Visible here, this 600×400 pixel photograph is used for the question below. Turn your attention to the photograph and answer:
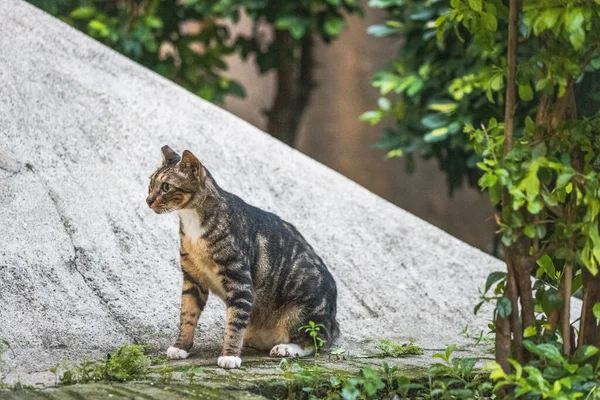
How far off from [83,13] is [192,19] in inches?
46.4

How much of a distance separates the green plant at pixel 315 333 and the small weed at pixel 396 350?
28 cm

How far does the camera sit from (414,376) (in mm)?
3047

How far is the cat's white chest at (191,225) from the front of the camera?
3246 mm

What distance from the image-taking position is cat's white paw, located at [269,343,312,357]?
336cm

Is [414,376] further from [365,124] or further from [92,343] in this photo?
[365,124]

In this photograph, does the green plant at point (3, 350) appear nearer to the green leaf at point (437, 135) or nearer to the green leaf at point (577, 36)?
the green leaf at point (577, 36)

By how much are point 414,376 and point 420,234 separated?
1.71 meters

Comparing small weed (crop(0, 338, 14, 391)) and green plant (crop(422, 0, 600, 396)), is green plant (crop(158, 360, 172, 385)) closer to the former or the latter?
small weed (crop(0, 338, 14, 391))

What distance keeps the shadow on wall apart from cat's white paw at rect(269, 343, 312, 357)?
211 inches

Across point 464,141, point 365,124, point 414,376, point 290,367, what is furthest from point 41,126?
point 365,124

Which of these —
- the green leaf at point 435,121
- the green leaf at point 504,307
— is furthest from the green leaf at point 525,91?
the green leaf at point 435,121

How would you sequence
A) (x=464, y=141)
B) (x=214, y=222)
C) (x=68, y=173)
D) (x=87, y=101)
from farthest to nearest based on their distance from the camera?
(x=464, y=141) → (x=87, y=101) → (x=68, y=173) → (x=214, y=222)

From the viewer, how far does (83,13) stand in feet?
21.4

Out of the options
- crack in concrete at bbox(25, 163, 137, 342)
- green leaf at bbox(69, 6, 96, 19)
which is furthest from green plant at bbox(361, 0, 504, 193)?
crack in concrete at bbox(25, 163, 137, 342)
